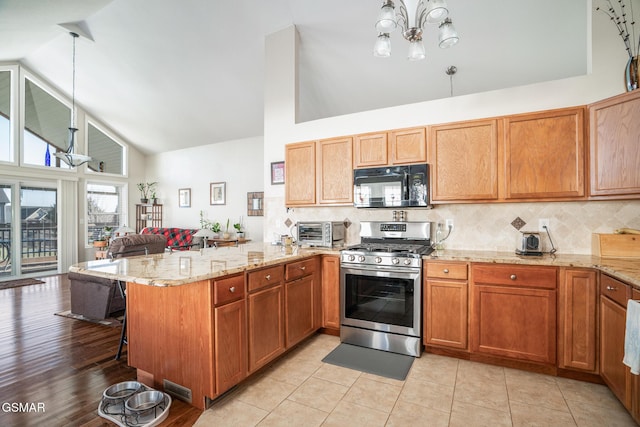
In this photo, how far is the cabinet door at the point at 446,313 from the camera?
2.54m

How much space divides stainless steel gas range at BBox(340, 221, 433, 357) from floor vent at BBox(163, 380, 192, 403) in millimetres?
1444

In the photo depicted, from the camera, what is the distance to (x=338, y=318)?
305 cm

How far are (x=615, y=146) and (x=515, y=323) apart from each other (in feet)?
4.88

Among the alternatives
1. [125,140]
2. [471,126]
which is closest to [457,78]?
[471,126]

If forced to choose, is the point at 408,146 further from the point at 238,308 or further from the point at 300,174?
the point at 238,308

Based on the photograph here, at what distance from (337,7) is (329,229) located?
242 cm

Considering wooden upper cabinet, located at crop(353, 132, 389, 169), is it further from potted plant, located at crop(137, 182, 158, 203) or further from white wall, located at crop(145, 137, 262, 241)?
potted plant, located at crop(137, 182, 158, 203)

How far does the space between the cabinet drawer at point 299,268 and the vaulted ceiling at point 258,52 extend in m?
2.67

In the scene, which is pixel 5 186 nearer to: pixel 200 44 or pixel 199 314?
pixel 200 44

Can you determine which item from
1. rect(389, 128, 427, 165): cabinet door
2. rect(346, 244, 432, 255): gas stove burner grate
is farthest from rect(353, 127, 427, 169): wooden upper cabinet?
rect(346, 244, 432, 255): gas stove burner grate

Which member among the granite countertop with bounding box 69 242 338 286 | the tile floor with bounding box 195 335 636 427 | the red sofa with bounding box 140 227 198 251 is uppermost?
the granite countertop with bounding box 69 242 338 286

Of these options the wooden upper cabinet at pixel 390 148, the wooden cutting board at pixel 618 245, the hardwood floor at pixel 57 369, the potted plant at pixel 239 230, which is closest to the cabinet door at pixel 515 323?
the wooden cutting board at pixel 618 245

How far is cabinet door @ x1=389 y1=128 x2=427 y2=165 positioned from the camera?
2.95m

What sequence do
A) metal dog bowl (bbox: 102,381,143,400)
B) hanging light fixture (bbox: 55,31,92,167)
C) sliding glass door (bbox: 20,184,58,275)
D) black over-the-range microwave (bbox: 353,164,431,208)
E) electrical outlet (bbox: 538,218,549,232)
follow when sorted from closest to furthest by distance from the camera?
1. metal dog bowl (bbox: 102,381,143,400)
2. electrical outlet (bbox: 538,218,549,232)
3. black over-the-range microwave (bbox: 353,164,431,208)
4. hanging light fixture (bbox: 55,31,92,167)
5. sliding glass door (bbox: 20,184,58,275)
